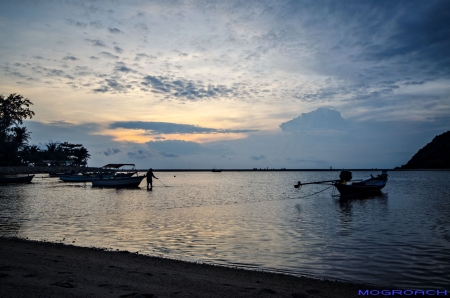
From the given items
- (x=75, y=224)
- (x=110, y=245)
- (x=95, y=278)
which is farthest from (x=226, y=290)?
(x=75, y=224)

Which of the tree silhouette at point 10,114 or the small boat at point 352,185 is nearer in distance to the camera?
the small boat at point 352,185

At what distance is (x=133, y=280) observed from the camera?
24.4 ft

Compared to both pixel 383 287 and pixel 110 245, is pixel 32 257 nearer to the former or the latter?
pixel 110 245

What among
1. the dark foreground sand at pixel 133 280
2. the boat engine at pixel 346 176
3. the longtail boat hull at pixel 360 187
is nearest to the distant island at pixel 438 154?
the longtail boat hull at pixel 360 187

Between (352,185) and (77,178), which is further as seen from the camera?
(77,178)

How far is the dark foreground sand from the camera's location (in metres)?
6.57

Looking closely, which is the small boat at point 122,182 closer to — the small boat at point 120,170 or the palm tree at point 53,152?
the small boat at point 120,170

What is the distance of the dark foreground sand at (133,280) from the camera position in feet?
21.6

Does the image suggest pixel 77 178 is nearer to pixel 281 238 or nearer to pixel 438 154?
pixel 281 238

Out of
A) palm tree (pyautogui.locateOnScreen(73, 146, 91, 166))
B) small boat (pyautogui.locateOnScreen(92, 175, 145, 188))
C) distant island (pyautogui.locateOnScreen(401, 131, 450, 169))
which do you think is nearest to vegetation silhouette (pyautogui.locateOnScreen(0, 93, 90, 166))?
palm tree (pyautogui.locateOnScreen(73, 146, 91, 166))

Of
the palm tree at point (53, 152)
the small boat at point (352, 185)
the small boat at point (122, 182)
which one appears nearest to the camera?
the small boat at point (352, 185)

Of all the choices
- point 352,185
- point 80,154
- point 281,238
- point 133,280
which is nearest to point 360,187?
point 352,185

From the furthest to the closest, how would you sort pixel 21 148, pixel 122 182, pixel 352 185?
pixel 21 148 < pixel 122 182 < pixel 352 185

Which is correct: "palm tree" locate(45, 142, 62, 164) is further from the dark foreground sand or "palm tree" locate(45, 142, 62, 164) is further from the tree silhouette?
the dark foreground sand
